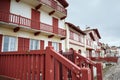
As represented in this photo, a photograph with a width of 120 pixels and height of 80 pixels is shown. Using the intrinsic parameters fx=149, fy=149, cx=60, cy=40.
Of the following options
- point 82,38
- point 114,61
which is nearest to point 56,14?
point 82,38

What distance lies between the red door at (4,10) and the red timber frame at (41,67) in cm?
730

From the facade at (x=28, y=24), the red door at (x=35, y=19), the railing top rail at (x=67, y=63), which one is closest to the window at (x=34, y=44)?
the facade at (x=28, y=24)

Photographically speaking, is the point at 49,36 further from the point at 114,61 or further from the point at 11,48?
the point at 114,61

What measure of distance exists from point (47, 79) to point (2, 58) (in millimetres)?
2832

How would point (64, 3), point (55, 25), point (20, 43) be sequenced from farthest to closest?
point (64, 3)
point (55, 25)
point (20, 43)

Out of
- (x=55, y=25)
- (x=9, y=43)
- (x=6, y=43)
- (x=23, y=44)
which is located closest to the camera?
(x=6, y=43)

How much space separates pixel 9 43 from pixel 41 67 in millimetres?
9418

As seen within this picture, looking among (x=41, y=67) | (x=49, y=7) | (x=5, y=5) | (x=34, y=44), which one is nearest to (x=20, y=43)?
(x=34, y=44)

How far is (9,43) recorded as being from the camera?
12719mm

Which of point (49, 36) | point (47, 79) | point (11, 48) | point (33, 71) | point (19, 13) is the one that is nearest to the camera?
point (47, 79)

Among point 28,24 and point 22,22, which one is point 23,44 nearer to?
Answer: point 28,24

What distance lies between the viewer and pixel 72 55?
6320 millimetres

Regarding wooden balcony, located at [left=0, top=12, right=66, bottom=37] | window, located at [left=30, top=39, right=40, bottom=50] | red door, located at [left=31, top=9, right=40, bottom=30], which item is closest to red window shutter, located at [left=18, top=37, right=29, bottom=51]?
window, located at [left=30, top=39, right=40, bottom=50]

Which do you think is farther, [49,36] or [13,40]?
[49,36]
